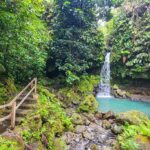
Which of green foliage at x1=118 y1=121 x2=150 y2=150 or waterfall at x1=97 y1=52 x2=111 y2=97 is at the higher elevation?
waterfall at x1=97 y1=52 x2=111 y2=97

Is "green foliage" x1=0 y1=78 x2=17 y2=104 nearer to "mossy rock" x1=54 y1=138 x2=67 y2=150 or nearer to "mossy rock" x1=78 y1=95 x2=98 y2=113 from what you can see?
"mossy rock" x1=54 y1=138 x2=67 y2=150

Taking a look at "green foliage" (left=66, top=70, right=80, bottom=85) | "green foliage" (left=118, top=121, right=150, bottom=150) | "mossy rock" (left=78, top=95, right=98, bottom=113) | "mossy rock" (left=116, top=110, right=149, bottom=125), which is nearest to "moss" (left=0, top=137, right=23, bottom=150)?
"green foliage" (left=118, top=121, right=150, bottom=150)

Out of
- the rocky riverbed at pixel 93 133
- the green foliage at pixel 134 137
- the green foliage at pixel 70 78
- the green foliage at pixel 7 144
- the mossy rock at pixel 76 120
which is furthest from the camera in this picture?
the green foliage at pixel 70 78

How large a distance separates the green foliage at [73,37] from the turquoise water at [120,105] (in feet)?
8.58

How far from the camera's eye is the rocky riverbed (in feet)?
24.5

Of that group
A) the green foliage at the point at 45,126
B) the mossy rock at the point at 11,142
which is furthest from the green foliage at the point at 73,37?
the mossy rock at the point at 11,142

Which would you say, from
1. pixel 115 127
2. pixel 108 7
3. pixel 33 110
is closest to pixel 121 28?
pixel 108 7

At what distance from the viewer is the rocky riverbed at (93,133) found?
24.5ft

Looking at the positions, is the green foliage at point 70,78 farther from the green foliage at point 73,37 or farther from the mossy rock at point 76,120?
the mossy rock at point 76,120

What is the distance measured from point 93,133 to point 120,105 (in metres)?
5.78

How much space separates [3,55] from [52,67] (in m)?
7.82

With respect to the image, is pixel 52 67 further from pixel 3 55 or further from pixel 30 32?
pixel 30 32

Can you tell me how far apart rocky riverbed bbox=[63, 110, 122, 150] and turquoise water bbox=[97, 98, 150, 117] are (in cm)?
246

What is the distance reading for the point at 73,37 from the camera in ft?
51.5
